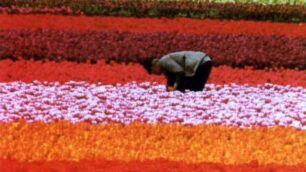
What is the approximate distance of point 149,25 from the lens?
1550 cm

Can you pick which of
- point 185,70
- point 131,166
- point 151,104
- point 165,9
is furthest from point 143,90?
point 165,9

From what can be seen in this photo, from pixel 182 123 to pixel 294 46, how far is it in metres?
5.16

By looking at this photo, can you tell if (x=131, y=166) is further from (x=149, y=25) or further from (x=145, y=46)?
(x=149, y=25)

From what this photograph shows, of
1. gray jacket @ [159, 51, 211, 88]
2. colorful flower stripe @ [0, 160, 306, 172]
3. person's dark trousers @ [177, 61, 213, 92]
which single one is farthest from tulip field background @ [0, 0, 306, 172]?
gray jacket @ [159, 51, 211, 88]

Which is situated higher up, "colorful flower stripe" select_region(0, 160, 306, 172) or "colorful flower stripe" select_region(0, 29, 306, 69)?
"colorful flower stripe" select_region(0, 160, 306, 172)

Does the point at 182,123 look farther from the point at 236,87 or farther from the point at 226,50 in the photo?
the point at 226,50

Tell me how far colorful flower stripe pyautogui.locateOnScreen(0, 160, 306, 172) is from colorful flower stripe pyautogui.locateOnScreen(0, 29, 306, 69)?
5996 millimetres

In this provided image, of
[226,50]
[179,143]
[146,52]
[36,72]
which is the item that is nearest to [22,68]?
[36,72]

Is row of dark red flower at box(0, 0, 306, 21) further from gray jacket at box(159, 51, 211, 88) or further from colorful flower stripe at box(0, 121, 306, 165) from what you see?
colorful flower stripe at box(0, 121, 306, 165)

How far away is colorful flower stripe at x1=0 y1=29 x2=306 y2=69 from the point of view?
1219 centimetres

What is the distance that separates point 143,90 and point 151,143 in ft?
8.93

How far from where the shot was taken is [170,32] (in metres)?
14.0

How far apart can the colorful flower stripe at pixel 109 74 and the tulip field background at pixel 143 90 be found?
0.02m

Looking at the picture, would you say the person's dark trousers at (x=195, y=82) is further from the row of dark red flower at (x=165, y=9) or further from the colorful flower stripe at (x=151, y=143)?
the row of dark red flower at (x=165, y=9)
